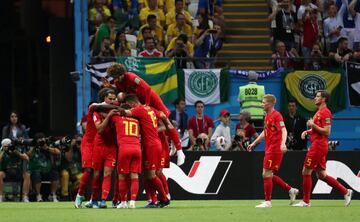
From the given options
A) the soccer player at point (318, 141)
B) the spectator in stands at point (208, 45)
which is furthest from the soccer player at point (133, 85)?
the spectator in stands at point (208, 45)

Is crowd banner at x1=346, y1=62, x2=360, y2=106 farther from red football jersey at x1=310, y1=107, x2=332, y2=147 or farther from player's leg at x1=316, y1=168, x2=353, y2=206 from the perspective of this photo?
red football jersey at x1=310, y1=107, x2=332, y2=147

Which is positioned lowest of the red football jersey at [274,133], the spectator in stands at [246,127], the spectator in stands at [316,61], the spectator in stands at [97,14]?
the spectator in stands at [246,127]

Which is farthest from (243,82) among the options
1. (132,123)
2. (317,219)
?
(317,219)

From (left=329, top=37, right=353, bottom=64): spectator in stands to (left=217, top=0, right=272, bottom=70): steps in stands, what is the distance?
194 centimetres

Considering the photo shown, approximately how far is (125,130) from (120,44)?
10.8 meters

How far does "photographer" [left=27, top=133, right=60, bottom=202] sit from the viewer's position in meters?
26.6

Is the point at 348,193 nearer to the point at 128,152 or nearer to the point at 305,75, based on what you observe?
the point at 128,152

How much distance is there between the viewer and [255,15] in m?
32.0

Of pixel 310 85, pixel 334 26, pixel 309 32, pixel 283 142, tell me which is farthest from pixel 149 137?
pixel 334 26

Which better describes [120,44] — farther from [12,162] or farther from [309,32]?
[309,32]

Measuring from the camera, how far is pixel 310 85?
29.9m

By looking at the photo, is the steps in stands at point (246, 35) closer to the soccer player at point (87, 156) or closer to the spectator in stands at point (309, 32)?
the spectator in stands at point (309, 32)

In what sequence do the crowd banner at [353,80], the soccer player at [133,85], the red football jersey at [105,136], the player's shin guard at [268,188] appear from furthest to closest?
the crowd banner at [353,80]
the player's shin guard at [268,188]
the red football jersey at [105,136]
the soccer player at [133,85]

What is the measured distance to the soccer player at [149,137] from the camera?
1877 centimetres
